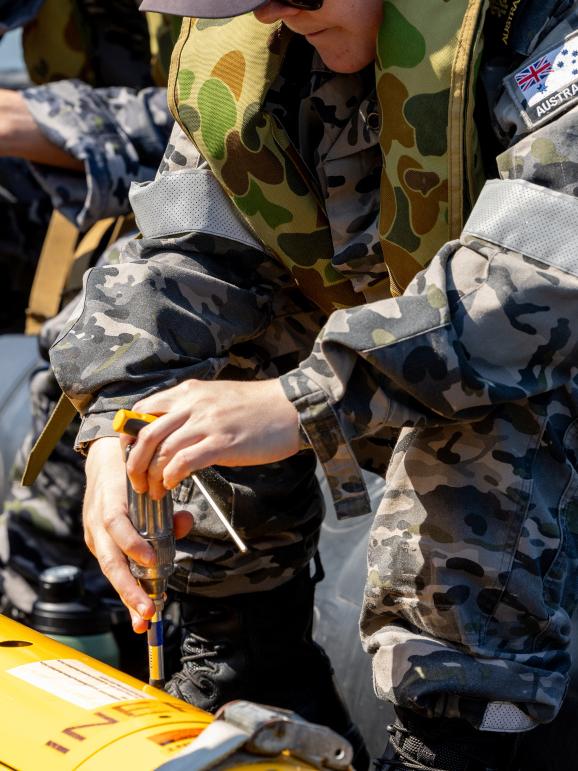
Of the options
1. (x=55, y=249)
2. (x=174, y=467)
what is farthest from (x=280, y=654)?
(x=55, y=249)

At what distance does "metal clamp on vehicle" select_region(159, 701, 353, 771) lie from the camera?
43.7 inches

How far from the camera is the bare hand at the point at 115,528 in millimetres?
1491

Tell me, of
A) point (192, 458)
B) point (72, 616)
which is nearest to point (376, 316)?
point (192, 458)

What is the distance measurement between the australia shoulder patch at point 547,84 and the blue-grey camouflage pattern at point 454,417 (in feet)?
0.04

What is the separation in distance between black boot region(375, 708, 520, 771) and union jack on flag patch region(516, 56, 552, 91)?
2.39ft

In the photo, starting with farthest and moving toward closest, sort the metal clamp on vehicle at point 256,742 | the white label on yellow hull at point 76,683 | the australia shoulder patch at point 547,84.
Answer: the australia shoulder patch at point 547,84
the white label on yellow hull at point 76,683
the metal clamp on vehicle at point 256,742

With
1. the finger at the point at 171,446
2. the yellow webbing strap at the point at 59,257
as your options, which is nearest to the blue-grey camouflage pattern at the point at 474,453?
the finger at the point at 171,446

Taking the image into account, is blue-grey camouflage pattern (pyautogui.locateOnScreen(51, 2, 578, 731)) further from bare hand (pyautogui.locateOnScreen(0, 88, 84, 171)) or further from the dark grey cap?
bare hand (pyautogui.locateOnScreen(0, 88, 84, 171))

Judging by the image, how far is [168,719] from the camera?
4.19 ft

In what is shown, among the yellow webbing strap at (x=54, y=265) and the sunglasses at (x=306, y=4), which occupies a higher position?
the sunglasses at (x=306, y=4)

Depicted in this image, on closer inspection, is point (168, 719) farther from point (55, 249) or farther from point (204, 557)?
point (55, 249)

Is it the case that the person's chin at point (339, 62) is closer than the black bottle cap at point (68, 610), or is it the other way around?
the person's chin at point (339, 62)

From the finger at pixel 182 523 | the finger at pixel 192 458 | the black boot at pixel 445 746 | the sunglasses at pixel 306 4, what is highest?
the sunglasses at pixel 306 4

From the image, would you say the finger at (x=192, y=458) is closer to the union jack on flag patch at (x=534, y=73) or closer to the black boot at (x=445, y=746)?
the black boot at (x=445, y=746)
